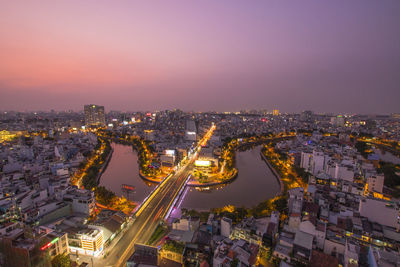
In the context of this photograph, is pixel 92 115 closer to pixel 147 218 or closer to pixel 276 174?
pixel 147 218

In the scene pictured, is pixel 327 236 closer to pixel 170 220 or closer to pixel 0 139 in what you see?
pixel 170 220

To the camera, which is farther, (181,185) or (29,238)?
(181,185)

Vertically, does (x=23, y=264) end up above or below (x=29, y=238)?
below

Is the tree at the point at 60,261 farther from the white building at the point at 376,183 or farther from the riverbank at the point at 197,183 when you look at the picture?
the white building at the point at 376,183

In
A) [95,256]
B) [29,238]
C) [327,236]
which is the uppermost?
[29,238]

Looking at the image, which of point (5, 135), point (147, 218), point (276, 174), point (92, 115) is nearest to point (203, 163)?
point (276, 174)

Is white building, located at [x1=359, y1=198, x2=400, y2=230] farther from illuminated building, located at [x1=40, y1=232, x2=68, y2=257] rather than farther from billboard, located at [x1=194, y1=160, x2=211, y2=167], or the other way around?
illuminated building, located at [x1=40, y1=232, x2=68, y2=257]

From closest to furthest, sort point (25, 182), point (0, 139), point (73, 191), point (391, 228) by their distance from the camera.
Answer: point (391, 228), point (73, 191), point (25, 182), point (0, 139)

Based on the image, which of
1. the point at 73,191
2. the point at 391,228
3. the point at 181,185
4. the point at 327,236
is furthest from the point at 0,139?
the point at 391,228
